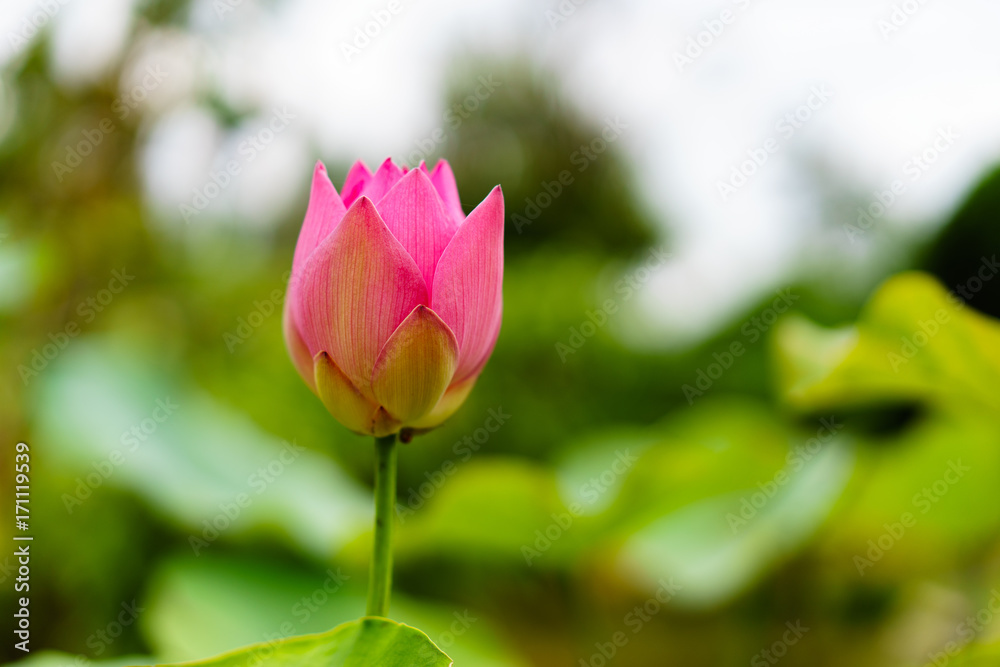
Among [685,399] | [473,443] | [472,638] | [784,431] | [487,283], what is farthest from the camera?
[685,399]

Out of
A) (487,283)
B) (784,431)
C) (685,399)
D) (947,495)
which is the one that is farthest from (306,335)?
(685,399)

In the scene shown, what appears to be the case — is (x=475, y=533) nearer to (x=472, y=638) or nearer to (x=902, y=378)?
(x=472, y=638)

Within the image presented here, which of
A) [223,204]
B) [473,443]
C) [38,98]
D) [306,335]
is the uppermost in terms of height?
[38,98]
